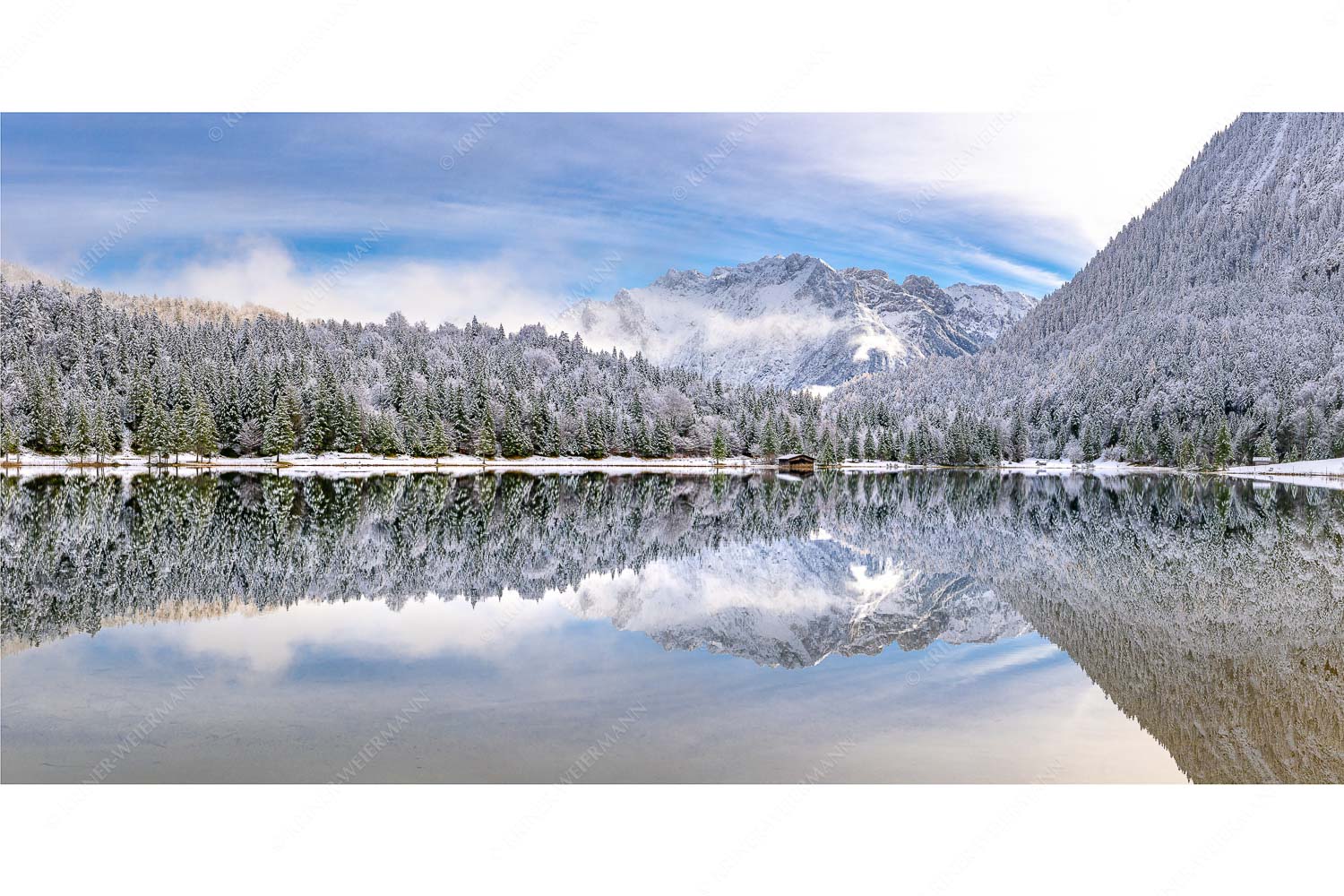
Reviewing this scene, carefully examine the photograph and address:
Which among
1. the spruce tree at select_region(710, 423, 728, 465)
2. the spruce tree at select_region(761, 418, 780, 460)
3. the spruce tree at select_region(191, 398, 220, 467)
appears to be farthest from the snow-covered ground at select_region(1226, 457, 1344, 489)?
the spruce tree at select_region(191, 398, 220, 467)

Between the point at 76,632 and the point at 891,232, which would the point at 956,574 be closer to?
the point at 891,232

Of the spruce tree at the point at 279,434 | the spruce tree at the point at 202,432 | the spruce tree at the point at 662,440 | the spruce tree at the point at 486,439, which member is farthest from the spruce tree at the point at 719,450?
the spruce tree at the point at 202,432

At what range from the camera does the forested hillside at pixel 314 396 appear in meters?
56.7

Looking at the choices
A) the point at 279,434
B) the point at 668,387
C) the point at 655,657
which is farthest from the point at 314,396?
the point at 655,657

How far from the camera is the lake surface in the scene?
620cm

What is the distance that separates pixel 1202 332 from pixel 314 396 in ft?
326

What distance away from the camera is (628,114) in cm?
986

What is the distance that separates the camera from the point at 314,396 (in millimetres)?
61469

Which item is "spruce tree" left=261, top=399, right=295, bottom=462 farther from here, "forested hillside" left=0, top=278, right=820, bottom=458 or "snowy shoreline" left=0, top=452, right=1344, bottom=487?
"snowy shoreline" left=0, top=452, right=1344, bottom=487

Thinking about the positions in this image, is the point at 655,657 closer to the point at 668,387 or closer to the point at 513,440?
the point at 513,440

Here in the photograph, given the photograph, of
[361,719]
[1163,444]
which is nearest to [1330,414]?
[1163,444]

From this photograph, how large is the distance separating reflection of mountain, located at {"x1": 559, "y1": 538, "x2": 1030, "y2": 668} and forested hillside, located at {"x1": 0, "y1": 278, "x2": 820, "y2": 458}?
43259 millimetres

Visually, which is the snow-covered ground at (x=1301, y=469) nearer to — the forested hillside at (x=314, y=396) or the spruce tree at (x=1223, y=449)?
the spruce tree at (x=1223, y=449)

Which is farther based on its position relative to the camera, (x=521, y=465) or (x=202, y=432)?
(x=521, y=465)
